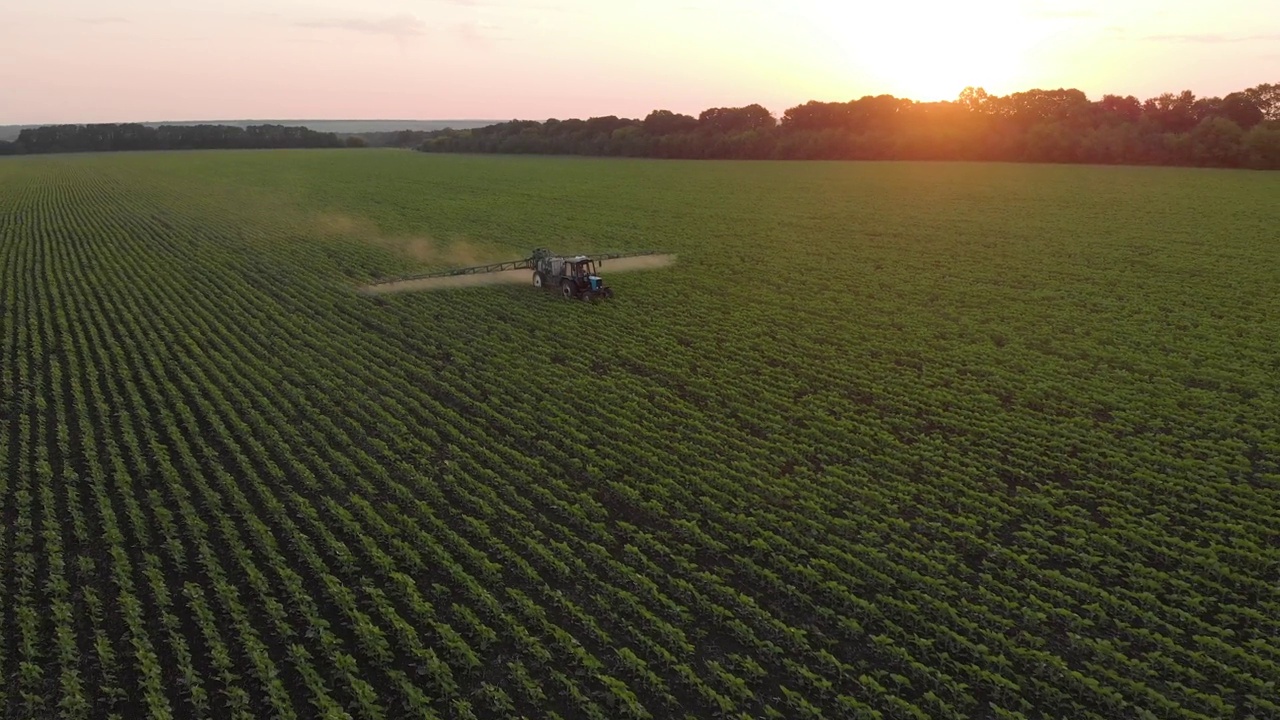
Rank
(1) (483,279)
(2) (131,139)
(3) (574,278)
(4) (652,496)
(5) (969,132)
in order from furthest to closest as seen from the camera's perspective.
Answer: (2) (131,139)
(5) (969,132)
(1) (483,279)
(3) (574,278)
(4) (652,496)

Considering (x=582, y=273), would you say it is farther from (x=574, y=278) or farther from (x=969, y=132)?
(x=969, y=132)

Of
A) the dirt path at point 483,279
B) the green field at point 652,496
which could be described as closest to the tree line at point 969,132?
the green field at point 652,496

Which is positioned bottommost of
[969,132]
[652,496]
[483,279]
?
[652,496]

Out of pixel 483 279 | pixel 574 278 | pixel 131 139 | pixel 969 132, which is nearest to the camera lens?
pixel 574 278

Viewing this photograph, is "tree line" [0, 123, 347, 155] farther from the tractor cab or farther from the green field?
the tractor cab

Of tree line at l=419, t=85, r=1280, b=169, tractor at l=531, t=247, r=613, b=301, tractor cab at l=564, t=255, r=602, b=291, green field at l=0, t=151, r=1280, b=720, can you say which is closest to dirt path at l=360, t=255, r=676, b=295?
green field at l=0, t=151, r=1280, b=720

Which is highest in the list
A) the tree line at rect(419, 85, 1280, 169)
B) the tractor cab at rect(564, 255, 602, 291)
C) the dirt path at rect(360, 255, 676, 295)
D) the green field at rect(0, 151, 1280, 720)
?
the tree line at rect(419, 85, 1280, 169)

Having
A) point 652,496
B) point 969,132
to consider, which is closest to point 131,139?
point 969,132

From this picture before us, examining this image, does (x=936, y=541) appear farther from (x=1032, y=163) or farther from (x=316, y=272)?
(x=1032, y=163)
